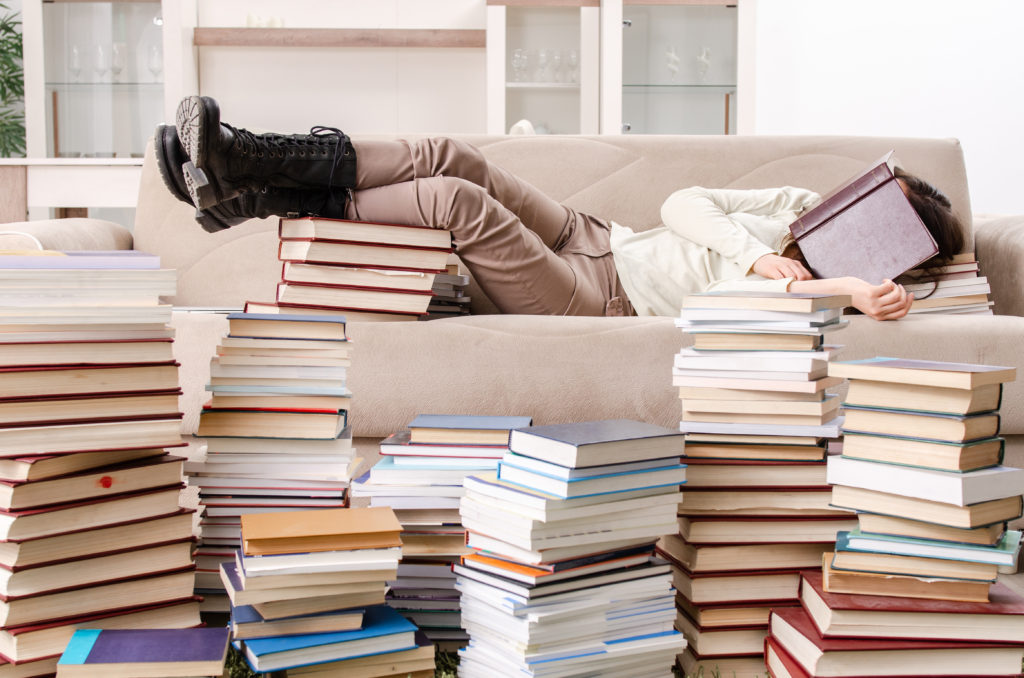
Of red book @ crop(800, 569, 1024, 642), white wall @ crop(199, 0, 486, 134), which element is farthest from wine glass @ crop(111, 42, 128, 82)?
Result: red book @ crop(800, 569, 1024, 642)

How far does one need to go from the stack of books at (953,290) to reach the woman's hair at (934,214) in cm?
3

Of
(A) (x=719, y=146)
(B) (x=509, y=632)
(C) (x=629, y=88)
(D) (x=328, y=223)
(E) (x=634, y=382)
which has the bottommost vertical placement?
(B) (x=509, y=632)

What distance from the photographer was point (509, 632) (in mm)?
1032

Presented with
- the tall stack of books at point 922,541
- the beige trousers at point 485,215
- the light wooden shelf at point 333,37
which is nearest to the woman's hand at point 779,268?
the beige trousers at point 485,215

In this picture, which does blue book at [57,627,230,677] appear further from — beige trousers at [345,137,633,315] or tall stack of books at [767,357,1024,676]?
beige trousers at [345,137,633,315]

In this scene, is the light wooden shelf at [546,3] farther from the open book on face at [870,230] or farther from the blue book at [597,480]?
the blue book at [597,480]

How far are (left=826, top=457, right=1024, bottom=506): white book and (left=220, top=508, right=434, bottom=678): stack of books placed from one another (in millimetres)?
539

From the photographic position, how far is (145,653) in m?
1.00

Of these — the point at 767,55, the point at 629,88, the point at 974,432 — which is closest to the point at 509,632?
the point at 974,432

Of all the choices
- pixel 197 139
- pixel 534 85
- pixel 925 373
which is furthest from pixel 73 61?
pixel 925 373

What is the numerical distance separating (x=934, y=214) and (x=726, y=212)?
0.46 metres

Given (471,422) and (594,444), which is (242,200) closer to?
(471,422)

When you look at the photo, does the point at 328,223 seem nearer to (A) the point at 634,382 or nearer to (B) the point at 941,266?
(A) the point at 634,382

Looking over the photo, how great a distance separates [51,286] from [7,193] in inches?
120
